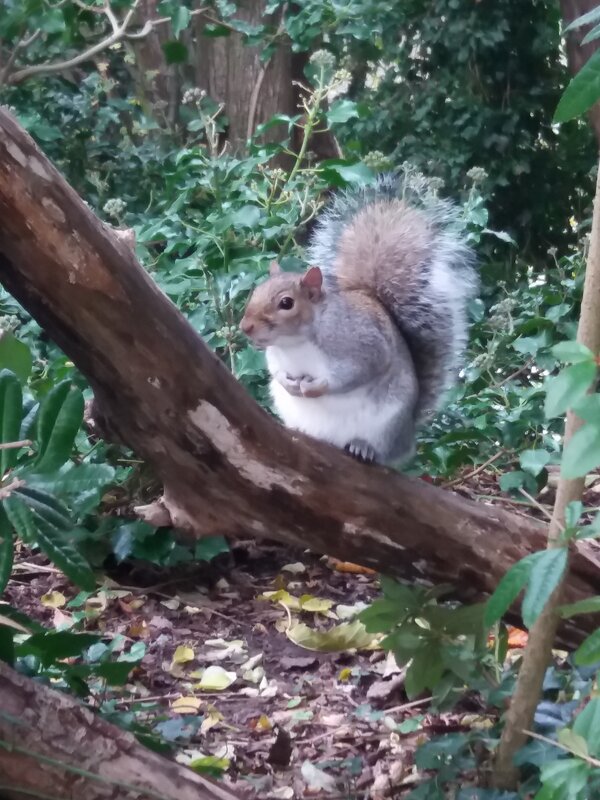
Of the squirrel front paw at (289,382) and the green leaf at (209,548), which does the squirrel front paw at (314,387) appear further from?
the green leaf at (209,548)

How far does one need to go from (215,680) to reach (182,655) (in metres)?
0.10

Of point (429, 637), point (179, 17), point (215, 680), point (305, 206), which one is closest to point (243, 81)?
point (179, 17)

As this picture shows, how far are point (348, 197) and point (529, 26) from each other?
7.04 feet

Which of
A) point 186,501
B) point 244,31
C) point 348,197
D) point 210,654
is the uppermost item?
point 244,31

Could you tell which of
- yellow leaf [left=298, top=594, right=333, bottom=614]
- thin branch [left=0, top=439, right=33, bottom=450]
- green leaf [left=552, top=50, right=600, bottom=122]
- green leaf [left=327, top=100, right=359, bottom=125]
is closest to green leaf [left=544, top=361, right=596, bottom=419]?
green leaf [left=552, top=50, right=600, bottom=122]

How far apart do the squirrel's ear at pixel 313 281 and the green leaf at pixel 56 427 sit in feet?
2.15

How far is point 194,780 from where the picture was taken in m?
0.94

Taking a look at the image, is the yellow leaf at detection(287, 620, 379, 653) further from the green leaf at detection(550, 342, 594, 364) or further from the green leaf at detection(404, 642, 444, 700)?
the green leaf at detection(550, 342, 594, 364)

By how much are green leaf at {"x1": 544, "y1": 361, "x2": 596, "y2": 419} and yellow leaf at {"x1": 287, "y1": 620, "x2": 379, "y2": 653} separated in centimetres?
113

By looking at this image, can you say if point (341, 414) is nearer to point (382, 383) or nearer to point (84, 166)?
point (382, 383)

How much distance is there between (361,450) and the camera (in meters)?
1.43

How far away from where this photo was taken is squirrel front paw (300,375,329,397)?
1.49 meters

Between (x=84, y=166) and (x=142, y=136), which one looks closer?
(x=84, y=166)

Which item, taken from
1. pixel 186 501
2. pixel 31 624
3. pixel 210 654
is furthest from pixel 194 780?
pixel 210 654
